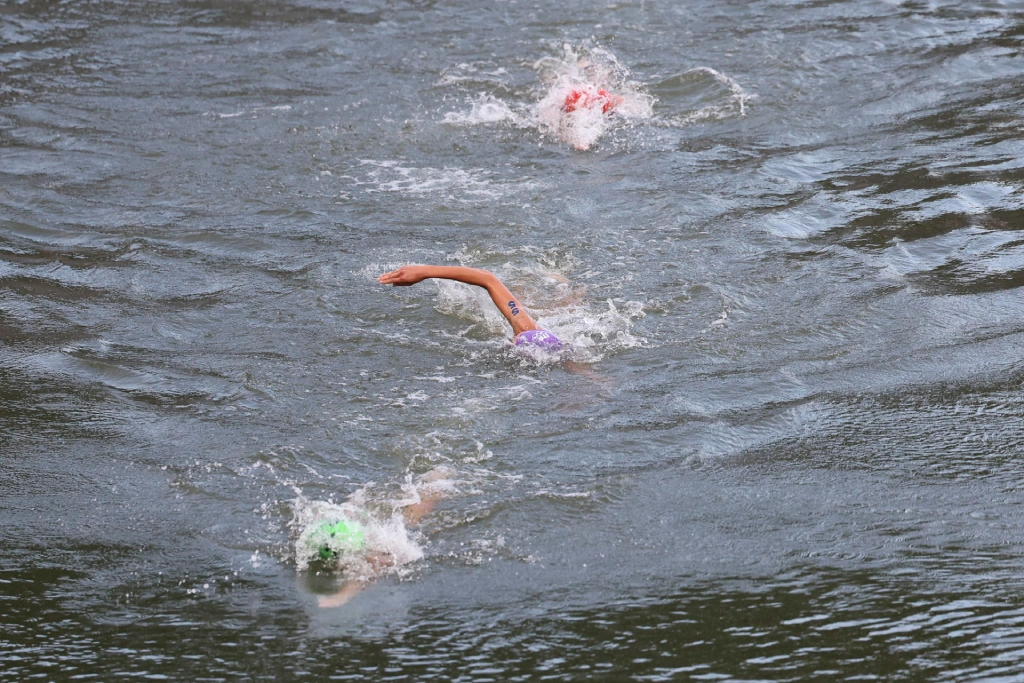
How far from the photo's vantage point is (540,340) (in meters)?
7.23

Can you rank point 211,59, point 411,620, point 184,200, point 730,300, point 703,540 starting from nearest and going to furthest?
point 411,620 < point 703,540 < point 730,300 < point 184,200 < point 211,59

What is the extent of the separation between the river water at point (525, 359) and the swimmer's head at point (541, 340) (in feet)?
0.46

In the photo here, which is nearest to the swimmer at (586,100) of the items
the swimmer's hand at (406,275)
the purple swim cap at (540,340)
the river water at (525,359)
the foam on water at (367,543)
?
the river water at (525,359)

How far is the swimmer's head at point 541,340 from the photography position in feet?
23.7

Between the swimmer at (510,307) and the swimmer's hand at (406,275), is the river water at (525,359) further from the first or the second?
the swimmer's hand at (406,275)

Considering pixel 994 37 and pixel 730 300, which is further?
pixel 994 37

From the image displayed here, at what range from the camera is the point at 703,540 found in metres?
5.46

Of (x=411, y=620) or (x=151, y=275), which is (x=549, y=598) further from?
(x=151, y=275)

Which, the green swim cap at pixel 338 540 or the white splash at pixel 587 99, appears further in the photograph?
the white splash at pixel 587 99

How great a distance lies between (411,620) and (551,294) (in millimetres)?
3511

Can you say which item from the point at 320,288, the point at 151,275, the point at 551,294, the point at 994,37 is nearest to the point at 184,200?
the point at 151,275

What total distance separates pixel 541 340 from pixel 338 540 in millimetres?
2362

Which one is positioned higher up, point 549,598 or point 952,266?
point 952,266

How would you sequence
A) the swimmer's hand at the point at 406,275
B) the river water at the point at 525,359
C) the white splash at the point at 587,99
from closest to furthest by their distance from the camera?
the river water at the point at 525,359 < the swimmer's hand at the point at 406,275 < the white splash at the point at 587,99
